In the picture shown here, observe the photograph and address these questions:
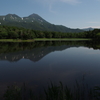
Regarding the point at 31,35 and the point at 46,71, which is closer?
the point at 46,71

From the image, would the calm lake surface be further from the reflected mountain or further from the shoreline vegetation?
the shoreline vegetation

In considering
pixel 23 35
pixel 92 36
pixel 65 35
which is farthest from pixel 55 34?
pixel 23 35

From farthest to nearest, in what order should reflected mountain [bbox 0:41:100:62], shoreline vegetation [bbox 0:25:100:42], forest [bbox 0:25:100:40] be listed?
1. forest [bbox 0:25:100:40]
2. shoreline vegetation [bbox 0:25:100:42]
3. reflected mountain [bbox 0:41:100:62]


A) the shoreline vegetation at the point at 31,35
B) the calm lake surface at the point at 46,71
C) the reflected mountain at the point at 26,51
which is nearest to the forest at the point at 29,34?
the shoreline vegetation at the point at 31,35

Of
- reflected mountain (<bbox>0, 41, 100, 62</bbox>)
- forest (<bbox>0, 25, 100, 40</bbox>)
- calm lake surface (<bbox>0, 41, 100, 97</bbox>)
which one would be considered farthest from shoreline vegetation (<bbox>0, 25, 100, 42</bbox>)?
calm lake surface (<bbox>0, 41, 100, 97</bbox>)

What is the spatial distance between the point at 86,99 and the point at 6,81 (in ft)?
29.1

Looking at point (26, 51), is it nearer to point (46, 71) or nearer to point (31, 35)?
point (46, 71)

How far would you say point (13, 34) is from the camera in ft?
413

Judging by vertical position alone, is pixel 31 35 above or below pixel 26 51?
above

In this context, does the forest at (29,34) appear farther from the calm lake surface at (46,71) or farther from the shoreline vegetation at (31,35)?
the calm lake surface at (46,71)

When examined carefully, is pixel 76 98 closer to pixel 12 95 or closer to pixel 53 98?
pixel 53 98

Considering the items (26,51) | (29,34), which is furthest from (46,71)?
(29,34)

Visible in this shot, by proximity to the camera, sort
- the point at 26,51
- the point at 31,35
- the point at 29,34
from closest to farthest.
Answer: the point at 26,51, the point at 29,34, the point at 31,35

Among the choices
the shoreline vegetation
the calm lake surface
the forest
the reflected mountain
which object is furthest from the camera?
the forest
